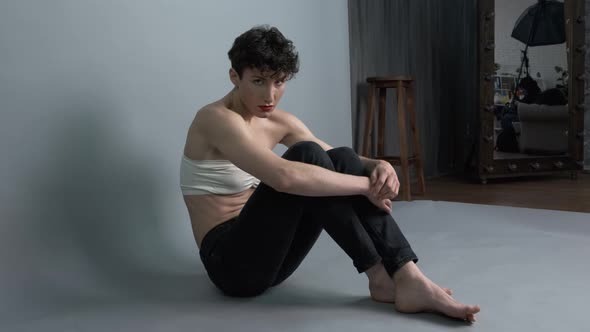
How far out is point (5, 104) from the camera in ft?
A: 4.81

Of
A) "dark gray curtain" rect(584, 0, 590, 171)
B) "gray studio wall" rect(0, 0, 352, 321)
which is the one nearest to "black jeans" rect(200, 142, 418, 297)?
"gray studio wall" rect(0, 0, 352, 321)

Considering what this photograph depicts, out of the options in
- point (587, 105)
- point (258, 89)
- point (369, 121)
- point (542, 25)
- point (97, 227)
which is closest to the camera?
point (258, 89)

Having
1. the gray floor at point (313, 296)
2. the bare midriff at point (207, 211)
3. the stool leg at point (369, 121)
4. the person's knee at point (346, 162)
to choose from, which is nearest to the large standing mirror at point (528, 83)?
the stool leg at point (369, 121)

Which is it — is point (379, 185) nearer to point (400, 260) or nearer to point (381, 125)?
point (400, 260)

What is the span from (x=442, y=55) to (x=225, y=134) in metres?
3.17

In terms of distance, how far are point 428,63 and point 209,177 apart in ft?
9.46

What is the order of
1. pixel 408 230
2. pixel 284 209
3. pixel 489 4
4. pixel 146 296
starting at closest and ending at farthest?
1. pixel 284 209
2. pixel 146 296
3. pixel 408 230
4. pixel 489 4

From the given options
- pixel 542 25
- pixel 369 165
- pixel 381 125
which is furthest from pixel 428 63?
pixel 369 165

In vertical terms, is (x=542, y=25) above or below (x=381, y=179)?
above

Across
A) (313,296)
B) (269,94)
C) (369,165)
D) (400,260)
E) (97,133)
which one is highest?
(269,94)

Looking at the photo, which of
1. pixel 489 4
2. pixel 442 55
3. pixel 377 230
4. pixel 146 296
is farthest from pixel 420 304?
pixel 442 55

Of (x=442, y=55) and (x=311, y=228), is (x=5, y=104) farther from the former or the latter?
(x=442, y=55)

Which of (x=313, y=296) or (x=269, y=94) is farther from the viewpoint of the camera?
(x=313, y=296)

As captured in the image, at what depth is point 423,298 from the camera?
4.47ft
